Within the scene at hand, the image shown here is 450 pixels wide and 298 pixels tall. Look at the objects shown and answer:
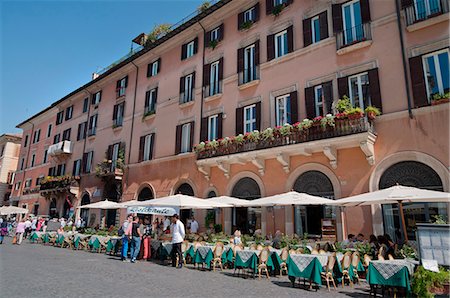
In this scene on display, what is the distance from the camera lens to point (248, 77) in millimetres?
16422

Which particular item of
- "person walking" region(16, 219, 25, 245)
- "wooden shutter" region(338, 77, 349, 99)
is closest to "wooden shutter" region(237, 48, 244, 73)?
"wooden shutter" region(338, 77, 349, 99)

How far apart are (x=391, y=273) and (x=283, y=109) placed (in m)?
9.20

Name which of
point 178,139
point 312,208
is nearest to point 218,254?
point 312,208

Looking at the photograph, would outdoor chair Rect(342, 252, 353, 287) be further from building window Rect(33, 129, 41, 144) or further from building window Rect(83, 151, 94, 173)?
building window Rect(33, 129, 41, 144)

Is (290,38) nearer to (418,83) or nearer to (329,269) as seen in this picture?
(418,83)

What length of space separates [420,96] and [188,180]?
1191 centimetres

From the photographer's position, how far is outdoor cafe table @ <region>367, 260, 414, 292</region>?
260 inches

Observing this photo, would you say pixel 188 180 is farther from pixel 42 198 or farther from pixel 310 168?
pixel 42 198

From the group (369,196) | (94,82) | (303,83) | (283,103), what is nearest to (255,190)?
(283,103)

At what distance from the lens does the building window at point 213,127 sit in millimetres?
17500

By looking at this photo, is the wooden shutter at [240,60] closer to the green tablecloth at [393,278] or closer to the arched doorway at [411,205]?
the arched doorway at [411,205]

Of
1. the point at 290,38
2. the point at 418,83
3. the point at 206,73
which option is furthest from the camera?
the point at 206,73

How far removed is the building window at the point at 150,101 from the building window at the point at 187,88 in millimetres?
2819

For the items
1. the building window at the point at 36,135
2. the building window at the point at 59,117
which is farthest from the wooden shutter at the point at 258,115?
the building window at the point at 36,135
